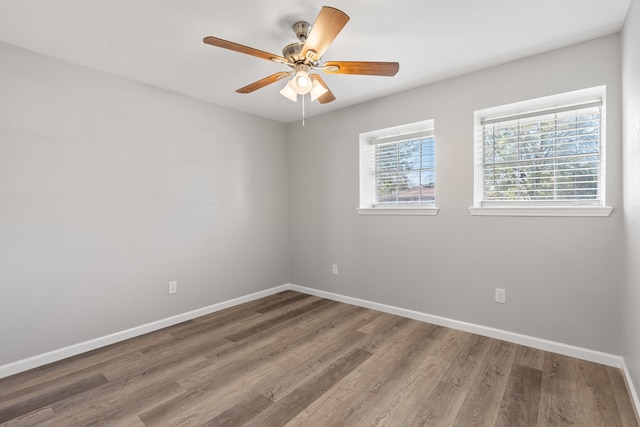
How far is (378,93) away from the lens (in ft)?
10.8

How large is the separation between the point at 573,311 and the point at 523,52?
205cm

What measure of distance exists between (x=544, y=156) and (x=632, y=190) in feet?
2.71

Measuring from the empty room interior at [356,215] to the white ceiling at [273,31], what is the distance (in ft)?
0.06

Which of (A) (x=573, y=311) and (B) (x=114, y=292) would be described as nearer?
(A) (x=573, y=311)

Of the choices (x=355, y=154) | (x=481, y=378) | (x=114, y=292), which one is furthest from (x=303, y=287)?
(x=481, y=378)

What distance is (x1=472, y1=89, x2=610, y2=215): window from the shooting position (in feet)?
7.76

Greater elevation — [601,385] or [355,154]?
[355,154]

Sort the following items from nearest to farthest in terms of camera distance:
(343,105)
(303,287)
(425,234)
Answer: (425,234) < (343,105) < (303,287)

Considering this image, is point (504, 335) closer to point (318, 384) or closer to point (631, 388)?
point (631, 388)

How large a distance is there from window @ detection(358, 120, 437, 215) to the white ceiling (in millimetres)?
710

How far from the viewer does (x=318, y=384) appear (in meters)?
2.06

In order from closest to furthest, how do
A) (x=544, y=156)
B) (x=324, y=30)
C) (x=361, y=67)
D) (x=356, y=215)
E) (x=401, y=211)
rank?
(x=324, y=30) → (x=361, y=67) → (x=544, y=156) → (x=401, y=211) → (x=356, y=215)

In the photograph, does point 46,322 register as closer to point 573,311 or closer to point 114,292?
point 114,292

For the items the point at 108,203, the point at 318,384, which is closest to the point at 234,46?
the point at 108,203
